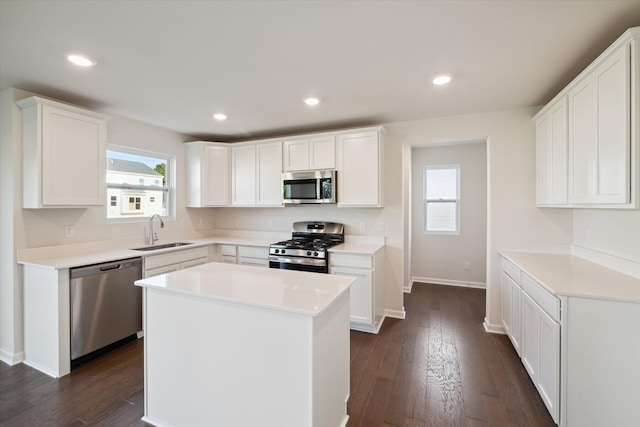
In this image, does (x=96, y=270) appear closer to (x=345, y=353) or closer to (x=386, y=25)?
(x=345, y=353)

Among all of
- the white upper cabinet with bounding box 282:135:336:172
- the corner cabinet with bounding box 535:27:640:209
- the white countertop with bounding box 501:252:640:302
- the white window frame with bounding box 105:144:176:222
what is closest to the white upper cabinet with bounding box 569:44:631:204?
the corner cabinet with bounding box 535:27:640:209

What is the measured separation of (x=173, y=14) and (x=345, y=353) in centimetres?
230

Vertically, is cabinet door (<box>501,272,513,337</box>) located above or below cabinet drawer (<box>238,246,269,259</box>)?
below

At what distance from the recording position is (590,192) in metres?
1.96

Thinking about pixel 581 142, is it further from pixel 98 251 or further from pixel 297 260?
pixel 98 251

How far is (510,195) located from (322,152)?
7.48 ft

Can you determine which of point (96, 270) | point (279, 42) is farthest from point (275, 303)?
point (96, 270)

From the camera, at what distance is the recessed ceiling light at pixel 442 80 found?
7.70ft

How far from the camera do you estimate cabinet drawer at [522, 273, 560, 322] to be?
1.76 meters

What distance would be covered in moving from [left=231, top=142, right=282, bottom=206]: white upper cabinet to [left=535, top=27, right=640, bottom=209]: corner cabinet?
308 cm

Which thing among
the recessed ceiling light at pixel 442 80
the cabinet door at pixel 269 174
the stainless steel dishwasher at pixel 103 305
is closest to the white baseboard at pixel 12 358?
the stainless steel dishwasher at pixel 103 305

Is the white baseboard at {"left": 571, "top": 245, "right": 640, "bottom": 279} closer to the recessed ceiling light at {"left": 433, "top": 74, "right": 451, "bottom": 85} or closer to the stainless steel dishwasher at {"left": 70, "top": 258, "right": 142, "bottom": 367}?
the recessed ceiling light at {"left": 433, "top": 74, "right": 451, "bottom": 85}

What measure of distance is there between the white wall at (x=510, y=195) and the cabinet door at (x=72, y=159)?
3971 mm

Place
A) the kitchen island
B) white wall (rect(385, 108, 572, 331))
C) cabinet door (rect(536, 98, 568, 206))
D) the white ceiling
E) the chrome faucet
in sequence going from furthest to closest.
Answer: the chrome faucet, white wall (rect(385, 108, 572, 331)), cabinet door (rect(536, 98, 568, 206)), the white ceiling, the kitchen island
